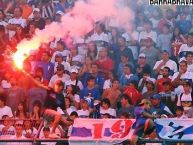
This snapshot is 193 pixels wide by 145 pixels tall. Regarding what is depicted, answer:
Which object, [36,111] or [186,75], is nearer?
[36,111]

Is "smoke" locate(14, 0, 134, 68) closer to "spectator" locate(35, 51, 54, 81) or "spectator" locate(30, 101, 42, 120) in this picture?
"spectator" locate(35, 51, 54, 81)

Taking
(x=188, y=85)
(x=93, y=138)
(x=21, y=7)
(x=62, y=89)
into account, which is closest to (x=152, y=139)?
(x=93, y=138)

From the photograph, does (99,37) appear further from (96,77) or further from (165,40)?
(165,40)

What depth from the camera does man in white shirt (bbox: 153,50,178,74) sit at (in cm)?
1193

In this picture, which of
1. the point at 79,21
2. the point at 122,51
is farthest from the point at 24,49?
the point at 122,51

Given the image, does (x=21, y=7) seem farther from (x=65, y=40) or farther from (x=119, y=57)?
(x=119, y=57)

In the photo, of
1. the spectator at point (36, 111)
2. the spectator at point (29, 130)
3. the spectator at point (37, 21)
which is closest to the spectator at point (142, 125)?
the spectator at point (29, 130)

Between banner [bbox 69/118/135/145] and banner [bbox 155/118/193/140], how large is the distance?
1.65 feet

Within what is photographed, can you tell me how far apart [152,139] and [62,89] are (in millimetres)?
2896

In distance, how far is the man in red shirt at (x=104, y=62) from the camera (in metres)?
12.2

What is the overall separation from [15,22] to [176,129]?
5.43 m

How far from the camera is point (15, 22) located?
45.0ft

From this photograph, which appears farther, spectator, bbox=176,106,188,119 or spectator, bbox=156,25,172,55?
spectator, bbox=156,25,172,55

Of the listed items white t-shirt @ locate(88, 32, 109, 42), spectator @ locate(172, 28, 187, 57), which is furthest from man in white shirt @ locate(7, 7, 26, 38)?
spectator @ locate(172, 28, 187, 57)
